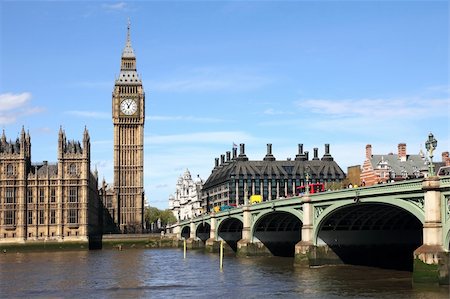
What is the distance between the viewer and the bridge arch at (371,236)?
6869 cm

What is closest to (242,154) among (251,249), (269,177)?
(269,177)

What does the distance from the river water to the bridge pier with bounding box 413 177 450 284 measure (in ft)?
3.66

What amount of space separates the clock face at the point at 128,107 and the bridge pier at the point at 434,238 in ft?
428

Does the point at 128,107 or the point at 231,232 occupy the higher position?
the point at 128,107

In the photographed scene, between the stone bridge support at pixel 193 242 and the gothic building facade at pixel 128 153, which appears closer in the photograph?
the stone bridge support at pixel 193 242

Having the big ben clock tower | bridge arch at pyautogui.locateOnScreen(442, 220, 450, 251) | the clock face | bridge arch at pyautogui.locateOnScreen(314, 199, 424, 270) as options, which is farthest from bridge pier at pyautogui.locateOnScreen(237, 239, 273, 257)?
the clock face

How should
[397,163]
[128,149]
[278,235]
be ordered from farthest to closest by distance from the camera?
[128,149], [397,163], [278,235]

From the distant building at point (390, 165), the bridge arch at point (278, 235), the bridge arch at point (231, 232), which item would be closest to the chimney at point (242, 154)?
the distant building at point (390, 165)

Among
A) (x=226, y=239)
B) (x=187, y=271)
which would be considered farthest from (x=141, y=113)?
(x=187, y=271)

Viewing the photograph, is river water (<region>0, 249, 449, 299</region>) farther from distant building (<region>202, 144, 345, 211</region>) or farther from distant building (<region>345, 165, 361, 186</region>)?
distant building (<region>202, 144, 345, 211</region>)

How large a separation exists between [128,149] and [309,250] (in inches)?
4263

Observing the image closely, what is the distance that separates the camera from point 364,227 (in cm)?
7306

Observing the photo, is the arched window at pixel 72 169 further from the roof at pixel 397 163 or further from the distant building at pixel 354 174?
the roof at pixel 397 163

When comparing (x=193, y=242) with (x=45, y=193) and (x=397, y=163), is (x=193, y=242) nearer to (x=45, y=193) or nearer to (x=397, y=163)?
(x=45, y=193)
